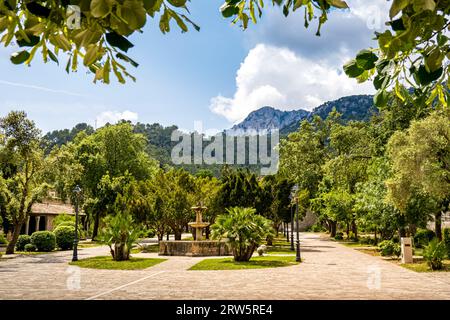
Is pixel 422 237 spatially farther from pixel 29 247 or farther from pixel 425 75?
pixel 425 75

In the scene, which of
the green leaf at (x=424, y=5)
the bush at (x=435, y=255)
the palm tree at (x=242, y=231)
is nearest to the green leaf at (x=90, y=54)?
the green leaf at (x=424, y=5)

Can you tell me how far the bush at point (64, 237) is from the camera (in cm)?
3397

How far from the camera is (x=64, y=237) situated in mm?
34031

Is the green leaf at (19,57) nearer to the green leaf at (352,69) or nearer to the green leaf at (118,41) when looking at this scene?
the green leaf at (118,41)

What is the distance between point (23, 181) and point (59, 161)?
2.96 m

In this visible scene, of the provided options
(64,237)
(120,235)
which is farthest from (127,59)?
(64,237)

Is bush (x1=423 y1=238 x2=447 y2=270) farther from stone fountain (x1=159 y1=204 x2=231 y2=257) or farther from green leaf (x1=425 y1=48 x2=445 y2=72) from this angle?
green leaf (x1=425 y1=48 x2=445 y2=72)

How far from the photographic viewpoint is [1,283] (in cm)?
1436

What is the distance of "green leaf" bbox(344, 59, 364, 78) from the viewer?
2432 mm

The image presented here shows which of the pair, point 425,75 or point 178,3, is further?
point 425,75

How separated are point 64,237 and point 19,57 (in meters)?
34.8

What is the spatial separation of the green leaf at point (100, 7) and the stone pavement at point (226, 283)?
33.3 feet

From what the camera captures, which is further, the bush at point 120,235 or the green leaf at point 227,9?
the bush at point 120,235

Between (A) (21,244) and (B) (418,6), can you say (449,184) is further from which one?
(A) (21,244)
